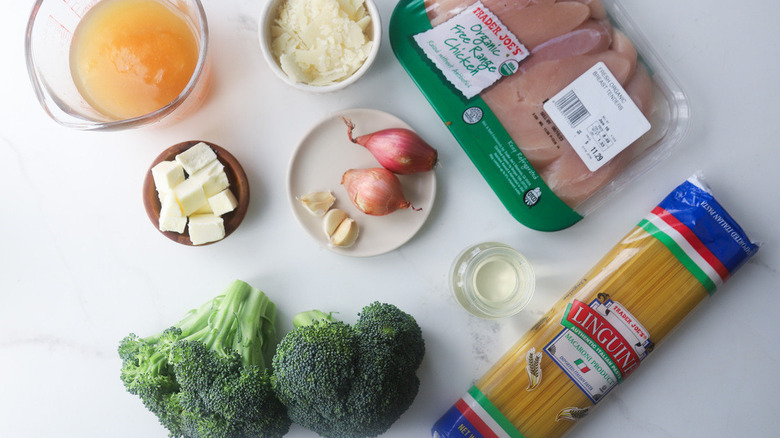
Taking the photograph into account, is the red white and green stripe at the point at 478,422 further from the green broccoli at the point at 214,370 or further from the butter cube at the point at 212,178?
the butter cube at the point at 212,178

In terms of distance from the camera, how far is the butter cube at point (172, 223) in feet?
4.18

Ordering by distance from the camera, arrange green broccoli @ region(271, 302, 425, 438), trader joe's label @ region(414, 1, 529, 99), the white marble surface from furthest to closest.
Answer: the white marble surface < trader joe's label @ region(414, 1, 529, 99) < green broccoli @ region(271, 302, 425, 438)

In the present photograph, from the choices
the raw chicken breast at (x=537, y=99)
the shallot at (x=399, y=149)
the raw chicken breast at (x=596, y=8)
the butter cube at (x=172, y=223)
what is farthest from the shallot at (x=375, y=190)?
the raw chicken breast at (x=596, y=8)

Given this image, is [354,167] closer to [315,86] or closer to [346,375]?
[315,86]

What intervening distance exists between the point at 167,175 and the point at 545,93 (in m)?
0.90

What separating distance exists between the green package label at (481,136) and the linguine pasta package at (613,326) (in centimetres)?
20

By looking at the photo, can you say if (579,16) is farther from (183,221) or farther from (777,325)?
(183,221)

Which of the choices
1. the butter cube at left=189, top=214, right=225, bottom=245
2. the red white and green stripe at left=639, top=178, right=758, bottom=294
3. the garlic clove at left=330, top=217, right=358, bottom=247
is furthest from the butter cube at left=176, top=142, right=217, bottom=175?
the red white and green stripe at left=639, top=178, right=758, bottom=294

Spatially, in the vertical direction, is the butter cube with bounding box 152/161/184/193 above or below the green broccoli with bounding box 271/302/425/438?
above

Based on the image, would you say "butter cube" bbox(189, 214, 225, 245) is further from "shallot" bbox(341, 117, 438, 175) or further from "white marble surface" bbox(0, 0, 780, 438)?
"shallot" bbox(341, 117, 438, 175)

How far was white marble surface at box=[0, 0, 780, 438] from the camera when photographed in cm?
136

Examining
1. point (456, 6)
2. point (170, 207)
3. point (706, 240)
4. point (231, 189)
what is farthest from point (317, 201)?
point (706, 240)

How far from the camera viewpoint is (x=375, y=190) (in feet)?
4.16

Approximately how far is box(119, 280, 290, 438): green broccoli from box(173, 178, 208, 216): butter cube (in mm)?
205
